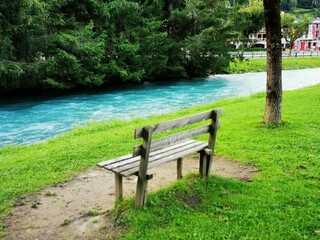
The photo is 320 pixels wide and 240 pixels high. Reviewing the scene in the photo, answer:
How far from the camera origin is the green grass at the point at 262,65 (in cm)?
4591

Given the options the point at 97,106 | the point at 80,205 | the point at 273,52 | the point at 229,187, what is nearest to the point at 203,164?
the point at 229,187

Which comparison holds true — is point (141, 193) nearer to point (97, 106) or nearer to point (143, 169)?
point (143, 169)

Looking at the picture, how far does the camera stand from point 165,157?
18.3ft

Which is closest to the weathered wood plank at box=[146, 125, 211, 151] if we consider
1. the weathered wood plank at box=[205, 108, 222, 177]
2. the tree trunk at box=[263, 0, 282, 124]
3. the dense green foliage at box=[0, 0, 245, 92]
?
the weathered wood plank at box=[205, 108, 222, 177]

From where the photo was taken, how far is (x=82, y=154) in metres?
9.23

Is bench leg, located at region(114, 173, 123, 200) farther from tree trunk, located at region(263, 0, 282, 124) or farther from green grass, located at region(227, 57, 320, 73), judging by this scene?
green grass, located at region(227, 57, 320, 73)

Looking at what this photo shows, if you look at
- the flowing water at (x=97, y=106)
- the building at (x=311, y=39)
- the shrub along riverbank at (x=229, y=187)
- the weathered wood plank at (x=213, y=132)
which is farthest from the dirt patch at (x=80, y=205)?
the building at (x=311, y=39)

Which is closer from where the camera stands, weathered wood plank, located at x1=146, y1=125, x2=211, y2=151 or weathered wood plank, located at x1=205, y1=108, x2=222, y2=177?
weathered wood plank, located at x1=146, y1=125, x2=211, y2=151

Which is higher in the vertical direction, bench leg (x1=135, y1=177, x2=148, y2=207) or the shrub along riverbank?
bench leg (x1=135, y1=177, x2=148, y2=207)

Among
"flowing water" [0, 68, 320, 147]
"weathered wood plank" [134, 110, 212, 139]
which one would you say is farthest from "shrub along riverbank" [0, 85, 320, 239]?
"flowing water" [0, 68, 320, 147]

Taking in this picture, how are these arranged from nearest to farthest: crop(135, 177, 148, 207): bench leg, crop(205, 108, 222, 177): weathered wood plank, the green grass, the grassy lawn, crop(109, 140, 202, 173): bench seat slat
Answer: the grassy lawn, crop(135, 177, 148, 207): bench leg, crop(109, 140, 202, 173): bench seat slat, crop(205, 108, 222, 177): weathered wood plank, the green grass

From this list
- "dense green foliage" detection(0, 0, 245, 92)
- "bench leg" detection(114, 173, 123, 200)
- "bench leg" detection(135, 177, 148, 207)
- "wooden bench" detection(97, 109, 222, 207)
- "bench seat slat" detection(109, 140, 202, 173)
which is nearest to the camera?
"wooden bench" detection(97, 109, 222, 207)

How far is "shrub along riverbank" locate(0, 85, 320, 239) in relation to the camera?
186 inches

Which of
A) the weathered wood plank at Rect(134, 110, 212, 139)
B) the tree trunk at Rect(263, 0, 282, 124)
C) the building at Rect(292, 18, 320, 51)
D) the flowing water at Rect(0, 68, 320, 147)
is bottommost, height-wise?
the flowing water at Rect(0, 68, 320, 147)
